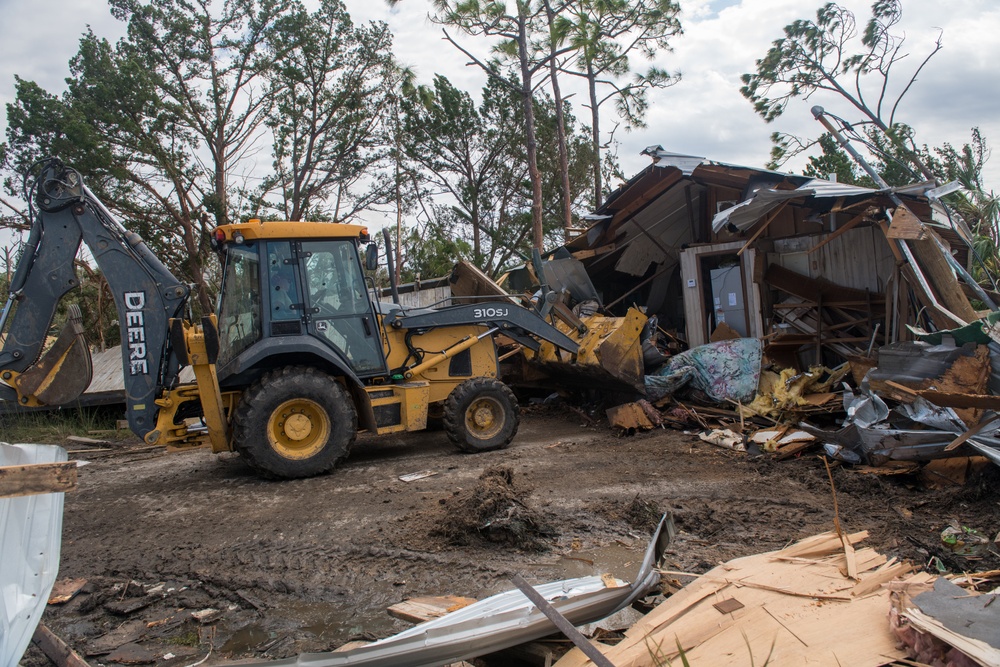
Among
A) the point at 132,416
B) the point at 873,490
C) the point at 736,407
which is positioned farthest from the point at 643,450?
the point at 132,416

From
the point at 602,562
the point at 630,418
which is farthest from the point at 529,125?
the point at 602,562

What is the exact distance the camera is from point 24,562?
104 inches

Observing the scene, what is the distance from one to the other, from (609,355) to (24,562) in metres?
7.28

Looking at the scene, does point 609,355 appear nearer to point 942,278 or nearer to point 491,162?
point 942,278

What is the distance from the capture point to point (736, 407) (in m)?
9.04

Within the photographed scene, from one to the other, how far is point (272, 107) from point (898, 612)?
19088 mm

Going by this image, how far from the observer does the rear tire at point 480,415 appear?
800cm

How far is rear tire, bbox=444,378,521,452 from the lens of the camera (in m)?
8.00

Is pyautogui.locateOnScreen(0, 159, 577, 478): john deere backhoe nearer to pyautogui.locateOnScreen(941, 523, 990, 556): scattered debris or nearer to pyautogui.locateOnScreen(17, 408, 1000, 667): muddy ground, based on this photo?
pyautogui.locateOnScreen(17, 408, 1000, 667): muddy ground

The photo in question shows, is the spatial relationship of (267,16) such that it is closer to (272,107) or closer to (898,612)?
(272,107)

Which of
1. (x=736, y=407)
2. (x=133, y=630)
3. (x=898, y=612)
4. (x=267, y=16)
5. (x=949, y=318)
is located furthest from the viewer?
(x=267, y=16)

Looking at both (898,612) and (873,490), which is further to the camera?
(873,490)

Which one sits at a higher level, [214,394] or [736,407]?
[214,394]

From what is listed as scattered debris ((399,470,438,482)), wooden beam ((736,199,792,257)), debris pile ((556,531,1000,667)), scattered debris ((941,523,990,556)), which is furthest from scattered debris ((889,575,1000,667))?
wooden beam ((736,199,792,257))
